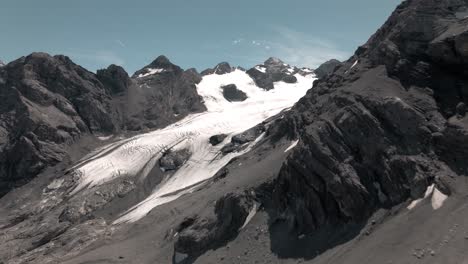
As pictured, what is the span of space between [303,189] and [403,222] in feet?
33.8

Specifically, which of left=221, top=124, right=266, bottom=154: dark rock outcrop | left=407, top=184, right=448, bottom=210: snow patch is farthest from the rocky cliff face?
left=407, top=184, right=448, bottom=210: snow patch

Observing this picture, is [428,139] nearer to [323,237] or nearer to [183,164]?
[323,237]

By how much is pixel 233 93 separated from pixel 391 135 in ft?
434

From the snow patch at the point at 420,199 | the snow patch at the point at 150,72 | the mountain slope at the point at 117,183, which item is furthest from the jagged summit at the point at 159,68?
the snow patch at the point at 420,199

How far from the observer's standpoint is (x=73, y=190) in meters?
79.8

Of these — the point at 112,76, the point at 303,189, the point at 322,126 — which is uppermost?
the point at 112,76

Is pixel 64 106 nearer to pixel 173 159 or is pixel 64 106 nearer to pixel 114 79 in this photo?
pixel 114 79

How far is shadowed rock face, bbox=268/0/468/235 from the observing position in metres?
34.0

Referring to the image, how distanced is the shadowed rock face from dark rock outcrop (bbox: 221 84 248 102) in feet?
392

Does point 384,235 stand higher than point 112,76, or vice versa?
point 112,76

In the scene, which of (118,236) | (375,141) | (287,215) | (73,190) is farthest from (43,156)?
(375,141)

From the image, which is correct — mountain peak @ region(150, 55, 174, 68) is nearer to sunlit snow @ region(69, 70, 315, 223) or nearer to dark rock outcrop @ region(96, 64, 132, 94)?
dark rock outcrop @ region(96, 64, 132, 94)

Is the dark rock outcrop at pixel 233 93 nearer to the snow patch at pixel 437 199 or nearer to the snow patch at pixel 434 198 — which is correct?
the snow patch at pixel 434 198

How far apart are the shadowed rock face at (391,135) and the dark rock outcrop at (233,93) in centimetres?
11946
